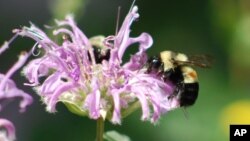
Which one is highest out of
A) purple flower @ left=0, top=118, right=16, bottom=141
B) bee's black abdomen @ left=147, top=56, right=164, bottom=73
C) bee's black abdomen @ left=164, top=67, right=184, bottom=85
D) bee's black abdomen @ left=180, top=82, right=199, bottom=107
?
bee's black abdomen @ left=147, top=56, right=164, bottom=73

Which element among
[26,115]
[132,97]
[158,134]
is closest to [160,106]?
[132,97]

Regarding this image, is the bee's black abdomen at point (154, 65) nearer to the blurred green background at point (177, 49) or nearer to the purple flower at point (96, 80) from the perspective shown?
the purple flower at point (96, 80)

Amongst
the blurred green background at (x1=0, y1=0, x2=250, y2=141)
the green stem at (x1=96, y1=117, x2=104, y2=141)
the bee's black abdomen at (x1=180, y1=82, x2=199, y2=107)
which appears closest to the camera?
the green stem at (x1=96, y1=117, x2=104, y2=141)

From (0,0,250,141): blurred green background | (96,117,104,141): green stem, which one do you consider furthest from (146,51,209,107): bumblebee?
(0,0,250,141): blurred green background

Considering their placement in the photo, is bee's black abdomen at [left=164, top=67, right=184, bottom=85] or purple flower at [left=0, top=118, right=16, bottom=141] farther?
bee's black abdomen at [left=164, top=67, right=184, bottom=85]

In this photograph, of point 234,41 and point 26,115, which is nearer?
point 234,41

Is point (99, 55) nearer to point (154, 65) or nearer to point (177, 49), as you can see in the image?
point (154, 65)

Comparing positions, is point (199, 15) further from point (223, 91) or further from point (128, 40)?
point (128, 40)

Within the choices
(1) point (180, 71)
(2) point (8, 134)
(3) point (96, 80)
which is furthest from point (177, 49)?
(2) point (8, 134)

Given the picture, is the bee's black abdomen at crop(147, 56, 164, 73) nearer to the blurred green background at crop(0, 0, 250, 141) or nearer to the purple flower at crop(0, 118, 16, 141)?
the purple flower at crop(0, 118, 16, 141)
